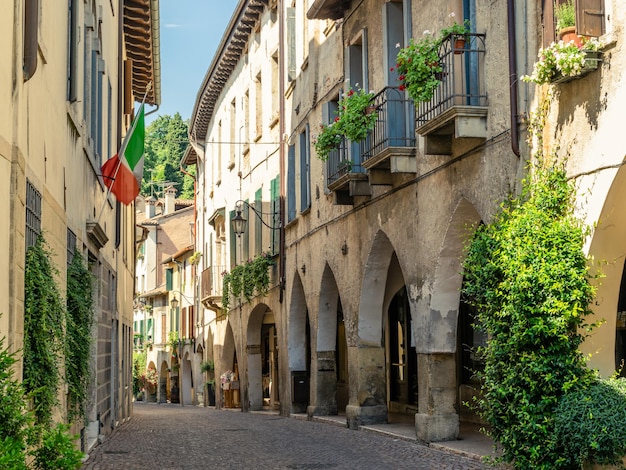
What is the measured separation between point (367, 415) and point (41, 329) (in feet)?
31.1

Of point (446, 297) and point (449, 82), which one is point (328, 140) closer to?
point (446, 297)

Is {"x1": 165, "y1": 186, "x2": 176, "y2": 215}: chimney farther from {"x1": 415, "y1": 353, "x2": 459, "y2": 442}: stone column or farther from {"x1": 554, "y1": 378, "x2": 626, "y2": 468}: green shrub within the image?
{"x1": 554, "y1": 378, "x2": 626, "y2": 468}: green shrub

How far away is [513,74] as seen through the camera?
1118 centimetres

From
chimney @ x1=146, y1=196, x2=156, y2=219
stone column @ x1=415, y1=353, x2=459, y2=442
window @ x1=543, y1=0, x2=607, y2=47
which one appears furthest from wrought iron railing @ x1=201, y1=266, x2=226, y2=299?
chimney @ x1=146, y1=196, x2=156, y2=219

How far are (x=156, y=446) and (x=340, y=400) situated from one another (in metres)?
10.4

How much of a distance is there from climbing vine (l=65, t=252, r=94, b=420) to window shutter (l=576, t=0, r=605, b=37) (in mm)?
6192

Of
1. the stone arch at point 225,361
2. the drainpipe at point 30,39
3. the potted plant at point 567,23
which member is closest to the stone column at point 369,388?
the potted plant at point 567,23

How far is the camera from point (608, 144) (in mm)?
9484

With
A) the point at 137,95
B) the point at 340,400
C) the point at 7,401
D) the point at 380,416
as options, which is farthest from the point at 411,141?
the point at 137,95

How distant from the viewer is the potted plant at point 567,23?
31.9 ft

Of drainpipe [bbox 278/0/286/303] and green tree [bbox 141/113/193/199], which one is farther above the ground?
green tree [bbox 141/113/193/199]

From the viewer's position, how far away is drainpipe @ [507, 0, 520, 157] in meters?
11.1

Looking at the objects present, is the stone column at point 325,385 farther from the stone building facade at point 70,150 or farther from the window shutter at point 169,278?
the window shutter at point 169,278

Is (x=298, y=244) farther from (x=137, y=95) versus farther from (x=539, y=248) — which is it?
(x=539, y=248)
